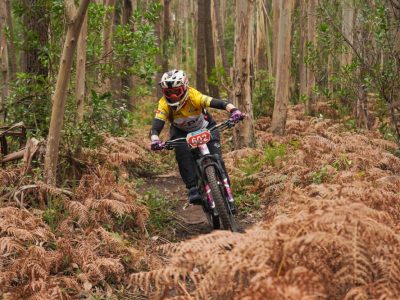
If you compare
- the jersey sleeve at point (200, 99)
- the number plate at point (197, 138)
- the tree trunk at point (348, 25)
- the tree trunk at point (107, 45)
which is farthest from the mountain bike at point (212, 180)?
the tree trunk at point (348, 25)

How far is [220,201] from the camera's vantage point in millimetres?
6078

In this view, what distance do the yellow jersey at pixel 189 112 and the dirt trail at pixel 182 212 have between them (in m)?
1.23

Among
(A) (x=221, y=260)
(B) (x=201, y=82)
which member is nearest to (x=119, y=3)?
(B) (x=201, y=82)

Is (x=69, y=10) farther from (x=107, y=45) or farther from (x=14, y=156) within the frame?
(x=107, y=45)

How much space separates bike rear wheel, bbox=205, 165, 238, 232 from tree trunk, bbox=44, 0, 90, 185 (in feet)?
6.26

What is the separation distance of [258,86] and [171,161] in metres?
6.12

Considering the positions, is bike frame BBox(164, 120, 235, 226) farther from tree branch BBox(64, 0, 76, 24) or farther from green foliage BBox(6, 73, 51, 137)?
green foliage BBox(6, 73, 51, 137)

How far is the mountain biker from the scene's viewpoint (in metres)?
6.62

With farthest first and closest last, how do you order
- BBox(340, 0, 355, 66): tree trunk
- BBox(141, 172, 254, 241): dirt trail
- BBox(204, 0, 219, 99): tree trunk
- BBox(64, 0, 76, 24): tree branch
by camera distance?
BBox(204, 0, 219, 99): tree trunk
BBox(340, 0, 355, 66): tree trunk
BBox(141, 172, 254, 241): dirt trail
BBox(64, 0, 76, 24): tree branch

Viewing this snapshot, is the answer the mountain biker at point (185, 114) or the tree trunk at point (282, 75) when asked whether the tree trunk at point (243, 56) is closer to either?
the tree trunk at point (282, 75)

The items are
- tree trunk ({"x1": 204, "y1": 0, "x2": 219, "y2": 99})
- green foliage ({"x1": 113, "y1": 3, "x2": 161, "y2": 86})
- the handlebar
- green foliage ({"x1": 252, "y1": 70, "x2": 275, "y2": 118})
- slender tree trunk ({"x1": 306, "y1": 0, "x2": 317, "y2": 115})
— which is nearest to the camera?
the handlebar

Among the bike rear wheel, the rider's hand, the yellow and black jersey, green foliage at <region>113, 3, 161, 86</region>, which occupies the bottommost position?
the bike rear wheel

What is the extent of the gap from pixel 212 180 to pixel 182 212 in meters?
2.05

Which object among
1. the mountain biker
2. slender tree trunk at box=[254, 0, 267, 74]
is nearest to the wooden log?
the mountain biker
